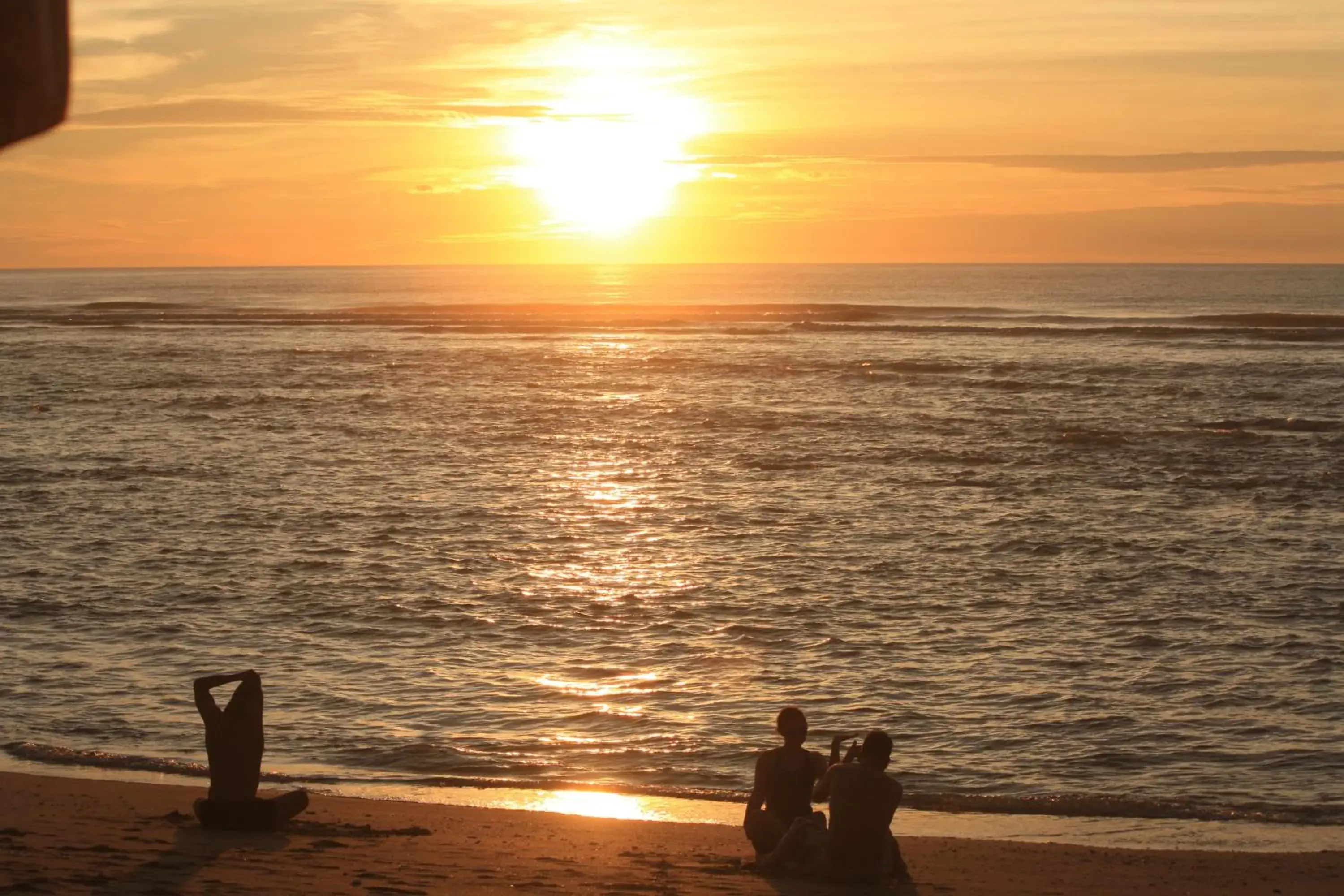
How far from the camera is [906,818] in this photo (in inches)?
446

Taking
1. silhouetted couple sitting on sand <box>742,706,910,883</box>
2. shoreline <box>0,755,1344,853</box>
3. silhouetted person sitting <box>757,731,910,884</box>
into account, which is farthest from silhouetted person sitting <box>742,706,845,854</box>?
shoreline <box>0,755,1344,853</box>

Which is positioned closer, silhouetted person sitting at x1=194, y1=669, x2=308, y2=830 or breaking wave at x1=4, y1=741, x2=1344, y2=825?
silhouetted person sitting at x1=194, y1=669, x2=308, y2=830

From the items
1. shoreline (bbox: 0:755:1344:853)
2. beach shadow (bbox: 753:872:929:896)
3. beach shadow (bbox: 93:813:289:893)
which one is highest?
shoreline (bbox: 0:755:1344:853)

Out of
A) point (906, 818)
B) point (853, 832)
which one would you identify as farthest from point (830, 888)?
point (906, 818)

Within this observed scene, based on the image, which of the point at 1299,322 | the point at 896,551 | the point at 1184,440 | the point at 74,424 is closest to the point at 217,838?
the point at 896,551

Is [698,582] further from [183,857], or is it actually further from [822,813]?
[183,857]

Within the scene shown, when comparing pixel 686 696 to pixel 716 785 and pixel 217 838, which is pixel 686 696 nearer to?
pixel 716 785

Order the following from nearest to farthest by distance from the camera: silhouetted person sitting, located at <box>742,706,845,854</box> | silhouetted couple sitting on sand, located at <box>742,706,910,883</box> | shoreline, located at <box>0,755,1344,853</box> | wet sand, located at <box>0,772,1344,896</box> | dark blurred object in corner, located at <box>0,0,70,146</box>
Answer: dark blurred object in corner, located at <box>0,0,70,146</box> → wet sand, located at <box>0,772,1344,896</box> → silhouetted couple sitting on sand, located at <box>742,706,910,883</box> → silhouetted person sitting, located at <box>742,706,845,854</box> → shoreline, located at <box>0,755,1344,853</box>

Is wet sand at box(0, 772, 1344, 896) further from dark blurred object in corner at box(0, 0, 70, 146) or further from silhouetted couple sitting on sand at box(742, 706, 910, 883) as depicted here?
dark blurred object in corner at box(0, 0, 70, 146)

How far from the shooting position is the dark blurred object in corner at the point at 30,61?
5.16ft

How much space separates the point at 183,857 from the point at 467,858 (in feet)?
5.75

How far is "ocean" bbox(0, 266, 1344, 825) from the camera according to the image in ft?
42.1

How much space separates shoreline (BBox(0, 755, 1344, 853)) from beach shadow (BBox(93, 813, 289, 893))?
204 centimetres

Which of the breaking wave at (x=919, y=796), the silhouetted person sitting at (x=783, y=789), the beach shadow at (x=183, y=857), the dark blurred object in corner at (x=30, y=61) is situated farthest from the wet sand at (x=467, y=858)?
the dark blurred object in corner at (x=30, y=61)
